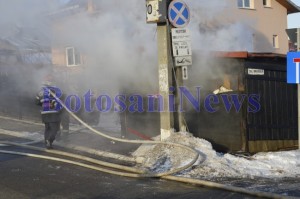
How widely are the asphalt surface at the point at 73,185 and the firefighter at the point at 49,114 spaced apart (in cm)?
91

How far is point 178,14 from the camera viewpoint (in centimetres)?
817

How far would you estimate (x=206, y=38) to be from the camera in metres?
10.1

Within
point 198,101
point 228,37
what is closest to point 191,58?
point 198,101

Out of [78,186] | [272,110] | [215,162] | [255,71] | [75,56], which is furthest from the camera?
[75,56]

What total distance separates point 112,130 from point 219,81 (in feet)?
12.6

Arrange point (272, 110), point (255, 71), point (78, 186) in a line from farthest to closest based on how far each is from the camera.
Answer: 1. point (272, 110)
2. point (255, 71)
3. point (78, 186)

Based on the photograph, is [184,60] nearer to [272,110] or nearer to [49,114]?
[272,110]

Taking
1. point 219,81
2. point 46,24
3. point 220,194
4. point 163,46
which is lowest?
point 220,194

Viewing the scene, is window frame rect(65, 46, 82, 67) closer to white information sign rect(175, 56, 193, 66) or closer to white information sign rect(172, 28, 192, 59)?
white information sign rect(172, 28, 192, 59)

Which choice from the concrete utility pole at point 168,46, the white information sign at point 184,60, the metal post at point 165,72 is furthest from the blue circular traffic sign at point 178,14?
the white information sign at point 184,60

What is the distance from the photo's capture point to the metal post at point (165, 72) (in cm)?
820

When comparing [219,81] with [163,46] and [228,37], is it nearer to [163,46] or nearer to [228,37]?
[163,46]

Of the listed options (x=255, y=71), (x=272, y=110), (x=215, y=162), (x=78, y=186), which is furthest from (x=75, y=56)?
(x=78, y=186)

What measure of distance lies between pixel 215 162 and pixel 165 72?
2.08 metres
